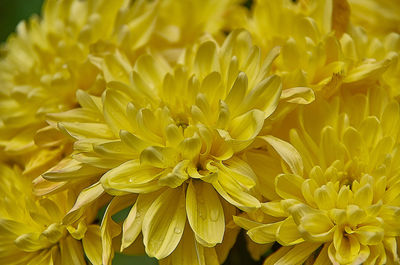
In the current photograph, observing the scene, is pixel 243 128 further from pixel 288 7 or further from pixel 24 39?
pixel 24 39

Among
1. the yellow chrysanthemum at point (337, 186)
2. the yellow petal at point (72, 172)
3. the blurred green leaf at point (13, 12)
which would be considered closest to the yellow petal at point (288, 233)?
the yellow chrysanthemum at point (337, 186)

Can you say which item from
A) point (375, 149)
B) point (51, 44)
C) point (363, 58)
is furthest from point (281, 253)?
point (51, 44)

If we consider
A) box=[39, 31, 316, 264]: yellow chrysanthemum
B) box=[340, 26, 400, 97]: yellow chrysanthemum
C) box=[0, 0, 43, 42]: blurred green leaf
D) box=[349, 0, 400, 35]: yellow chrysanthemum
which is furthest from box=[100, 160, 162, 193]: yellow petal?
box=[0, 0, 43, 42]: blurred green leaf

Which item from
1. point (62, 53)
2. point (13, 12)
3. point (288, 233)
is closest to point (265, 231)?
point (288, 233)

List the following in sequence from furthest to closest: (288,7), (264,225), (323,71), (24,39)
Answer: (24,39) → (288,7) → (323,71) → (264,225)

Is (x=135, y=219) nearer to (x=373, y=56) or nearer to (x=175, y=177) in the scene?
(x=175, y=177)

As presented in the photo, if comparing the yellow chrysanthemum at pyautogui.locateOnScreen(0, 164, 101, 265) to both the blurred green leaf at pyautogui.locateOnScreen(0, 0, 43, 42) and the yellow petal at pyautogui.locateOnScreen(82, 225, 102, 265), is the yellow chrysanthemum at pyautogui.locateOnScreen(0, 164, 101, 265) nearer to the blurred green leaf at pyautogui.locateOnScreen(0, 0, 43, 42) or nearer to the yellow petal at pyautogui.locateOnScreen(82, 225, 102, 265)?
the yellow petal at pyautogui.locateOnScreen(82, 225, 102, 265)
